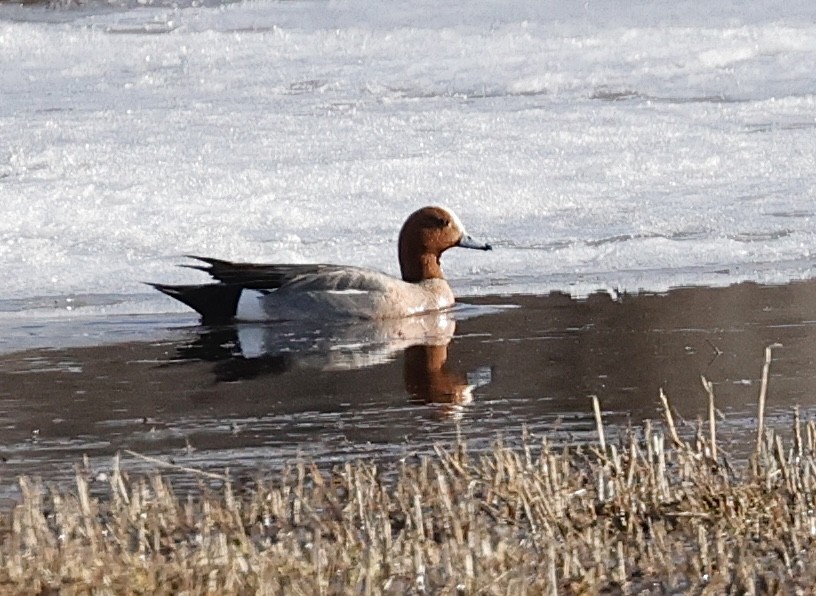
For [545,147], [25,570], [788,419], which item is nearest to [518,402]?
[788,419]

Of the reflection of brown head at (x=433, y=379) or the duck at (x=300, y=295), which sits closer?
the reflection of brown head at (x=433, y=379)

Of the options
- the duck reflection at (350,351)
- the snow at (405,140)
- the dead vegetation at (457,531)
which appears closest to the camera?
the dead vegetation at (457,531)

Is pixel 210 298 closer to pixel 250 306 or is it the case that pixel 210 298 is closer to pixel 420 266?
pixel 250 306

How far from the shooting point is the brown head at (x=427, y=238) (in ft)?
31.6

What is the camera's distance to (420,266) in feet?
31.6

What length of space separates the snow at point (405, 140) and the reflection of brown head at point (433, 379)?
1.78 meters

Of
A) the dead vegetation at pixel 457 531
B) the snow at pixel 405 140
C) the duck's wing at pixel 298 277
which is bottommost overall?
the dead vegetation at pixel 457 531

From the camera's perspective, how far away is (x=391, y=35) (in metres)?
17.8

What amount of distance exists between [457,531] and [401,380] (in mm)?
2967

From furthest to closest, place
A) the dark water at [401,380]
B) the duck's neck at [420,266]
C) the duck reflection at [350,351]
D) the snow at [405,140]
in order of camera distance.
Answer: the snow at [405,140]
the duck's neck at [420,266]
the duck reflection at [350,351]
the dark water at [401,380]

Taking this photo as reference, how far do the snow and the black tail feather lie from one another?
427 millimetres

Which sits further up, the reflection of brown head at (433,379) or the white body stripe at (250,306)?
the white body stripe at (250,306)

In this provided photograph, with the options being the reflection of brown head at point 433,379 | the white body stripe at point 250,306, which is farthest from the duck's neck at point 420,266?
the reflection of brown head at point 433,379

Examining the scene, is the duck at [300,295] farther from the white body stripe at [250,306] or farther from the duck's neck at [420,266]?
the duck's neck at [420,266]
